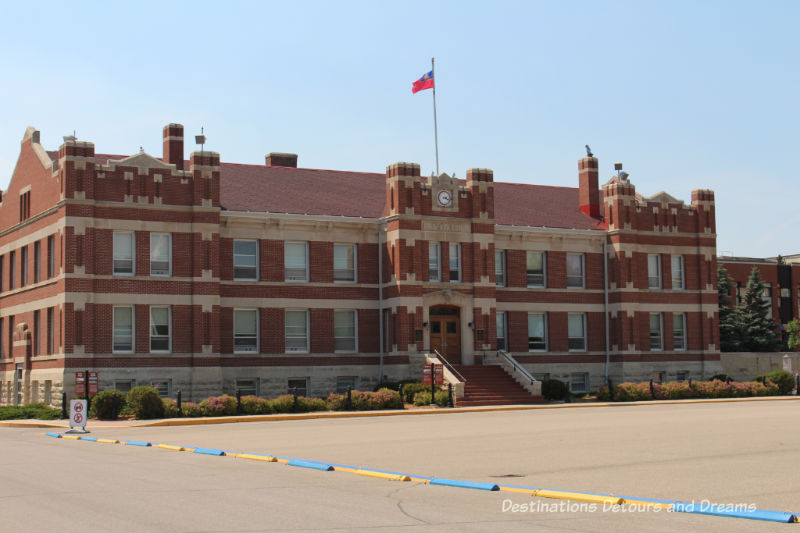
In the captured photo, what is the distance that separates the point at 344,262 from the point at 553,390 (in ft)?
36.7

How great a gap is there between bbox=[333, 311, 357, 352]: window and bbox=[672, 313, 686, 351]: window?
17.6 metres

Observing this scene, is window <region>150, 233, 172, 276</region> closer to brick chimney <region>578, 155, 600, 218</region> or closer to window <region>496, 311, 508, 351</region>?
window <region>496, 311, 508, 351</region>

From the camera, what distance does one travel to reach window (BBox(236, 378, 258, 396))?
4491 centimetres

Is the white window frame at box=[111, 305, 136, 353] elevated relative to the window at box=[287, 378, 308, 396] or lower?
elevated

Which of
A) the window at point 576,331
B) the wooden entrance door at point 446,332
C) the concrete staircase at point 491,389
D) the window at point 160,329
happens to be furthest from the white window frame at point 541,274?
the window at point 160,329

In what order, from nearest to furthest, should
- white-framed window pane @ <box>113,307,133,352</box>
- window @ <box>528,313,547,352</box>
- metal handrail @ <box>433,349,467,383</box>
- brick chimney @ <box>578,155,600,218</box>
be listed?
white-framed window pane @ <box>113,307,133,352</box>
metal handrail @ <box>433,349,467,383</box>
window @ <box>528,313,547,352</box>
brick chimney @ <box>578,155,600,218</box>

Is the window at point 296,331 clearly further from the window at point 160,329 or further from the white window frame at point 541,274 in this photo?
the white window frame at point 541,274

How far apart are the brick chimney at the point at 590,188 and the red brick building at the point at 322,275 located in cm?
10

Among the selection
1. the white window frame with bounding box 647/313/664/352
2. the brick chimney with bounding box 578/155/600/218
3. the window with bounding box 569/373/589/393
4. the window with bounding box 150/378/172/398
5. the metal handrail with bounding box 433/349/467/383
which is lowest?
the window with bounding box 569/373/589/393

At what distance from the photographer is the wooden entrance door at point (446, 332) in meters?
47.2

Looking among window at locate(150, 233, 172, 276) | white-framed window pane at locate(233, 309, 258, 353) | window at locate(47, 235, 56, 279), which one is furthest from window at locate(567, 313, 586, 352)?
window at locate(47, 235, 56, 279)

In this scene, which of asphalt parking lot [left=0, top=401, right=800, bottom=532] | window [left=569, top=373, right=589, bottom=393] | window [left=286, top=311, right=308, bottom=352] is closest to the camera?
asphalt parking lot [left=0, top=401, right=800, bottom=532]

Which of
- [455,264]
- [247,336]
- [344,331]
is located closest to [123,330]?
[247,336]

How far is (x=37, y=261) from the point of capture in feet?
147
